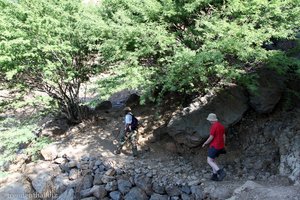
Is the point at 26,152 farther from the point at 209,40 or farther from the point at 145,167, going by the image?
the point at 209,40

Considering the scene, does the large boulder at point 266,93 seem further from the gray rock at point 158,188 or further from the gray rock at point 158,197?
the gray rock at point 158,197

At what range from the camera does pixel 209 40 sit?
846 centimetres

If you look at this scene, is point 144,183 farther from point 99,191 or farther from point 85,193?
point 85,193

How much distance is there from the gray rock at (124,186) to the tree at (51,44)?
3644 mm

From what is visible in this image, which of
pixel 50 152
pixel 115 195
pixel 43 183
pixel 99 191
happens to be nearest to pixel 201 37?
pixel 115 195

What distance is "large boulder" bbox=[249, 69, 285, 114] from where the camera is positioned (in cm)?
953

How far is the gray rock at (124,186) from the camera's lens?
875 cm

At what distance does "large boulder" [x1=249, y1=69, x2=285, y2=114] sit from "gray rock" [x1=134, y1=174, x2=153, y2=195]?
364 centimetres

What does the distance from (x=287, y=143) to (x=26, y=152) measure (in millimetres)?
7866

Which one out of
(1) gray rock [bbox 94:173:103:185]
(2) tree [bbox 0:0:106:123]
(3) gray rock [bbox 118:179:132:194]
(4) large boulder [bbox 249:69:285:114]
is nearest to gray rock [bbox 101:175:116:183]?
(1) gray rock [bbox 94:173:103:185]

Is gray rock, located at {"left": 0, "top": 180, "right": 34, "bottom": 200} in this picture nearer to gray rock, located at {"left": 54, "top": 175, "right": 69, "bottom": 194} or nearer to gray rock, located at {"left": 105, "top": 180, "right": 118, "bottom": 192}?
gray rock, located at {"left": 54, "top": 175, "right": 69, "bottom": 194}

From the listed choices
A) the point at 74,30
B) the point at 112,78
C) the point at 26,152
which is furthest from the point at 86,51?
the point at 26,152

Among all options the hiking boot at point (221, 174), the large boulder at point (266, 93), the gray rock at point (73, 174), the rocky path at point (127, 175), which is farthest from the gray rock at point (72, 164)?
the large boulder at point (266, 93)

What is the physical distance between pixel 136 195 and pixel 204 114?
2895mm
